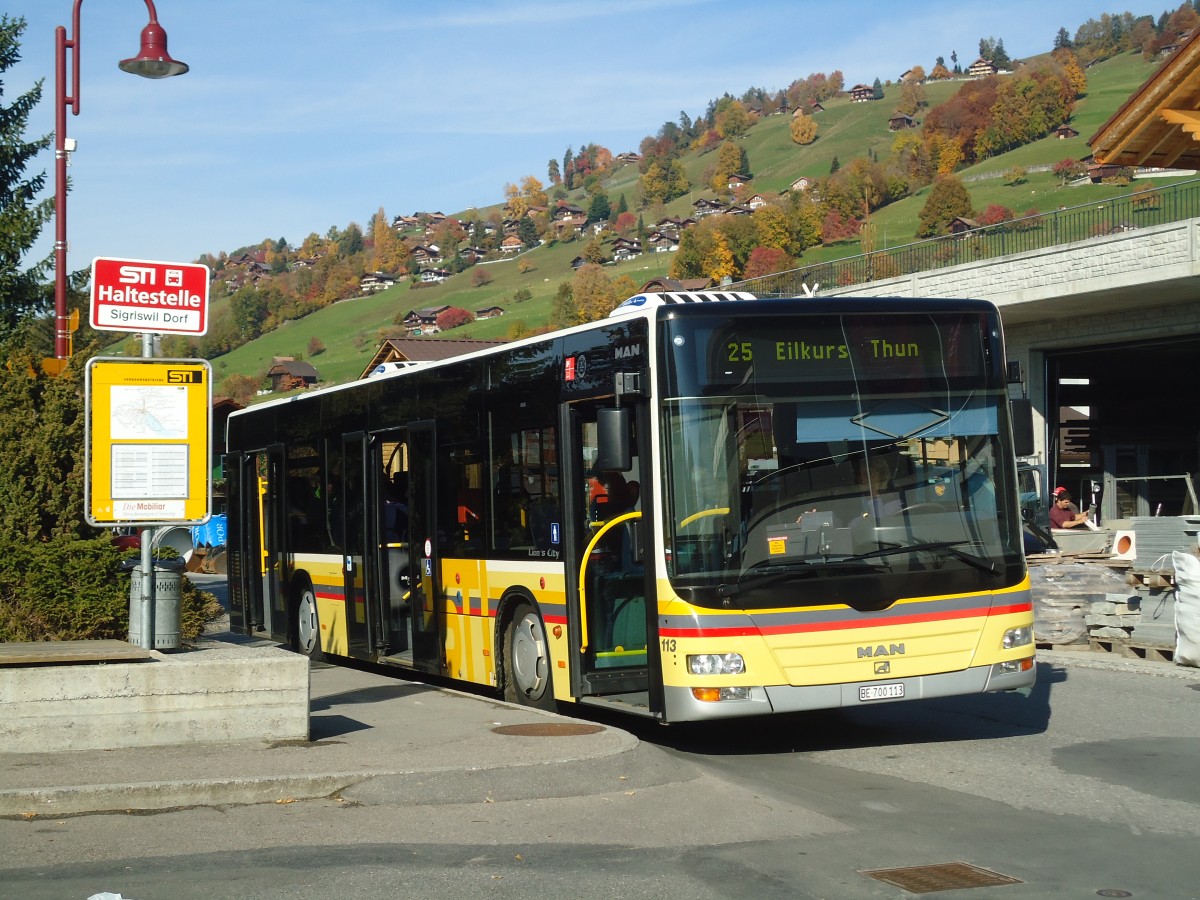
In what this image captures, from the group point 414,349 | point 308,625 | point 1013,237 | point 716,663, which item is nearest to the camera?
point 716,663

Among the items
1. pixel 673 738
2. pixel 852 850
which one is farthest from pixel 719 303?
pixel 852 850

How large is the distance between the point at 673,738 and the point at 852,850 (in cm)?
431

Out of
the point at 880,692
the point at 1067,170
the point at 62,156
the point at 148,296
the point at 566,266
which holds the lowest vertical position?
the point at 880,692

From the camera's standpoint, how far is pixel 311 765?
8719 millimetres

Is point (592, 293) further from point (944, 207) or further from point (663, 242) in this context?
point (663, 242)

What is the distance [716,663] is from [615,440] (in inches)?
64.3

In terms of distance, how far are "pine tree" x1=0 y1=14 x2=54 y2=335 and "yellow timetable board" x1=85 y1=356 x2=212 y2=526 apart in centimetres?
1551

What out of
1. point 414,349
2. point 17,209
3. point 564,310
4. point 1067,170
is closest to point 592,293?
point 564,310

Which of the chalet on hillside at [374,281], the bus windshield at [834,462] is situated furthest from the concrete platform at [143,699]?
the chalet on hillside at [374,281]

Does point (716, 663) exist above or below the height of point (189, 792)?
above

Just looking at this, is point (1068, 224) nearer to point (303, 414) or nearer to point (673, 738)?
point (303, 414)

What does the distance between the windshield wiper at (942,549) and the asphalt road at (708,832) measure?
4.31 feet

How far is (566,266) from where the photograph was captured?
179 meters

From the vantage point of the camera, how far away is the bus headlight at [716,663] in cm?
954
